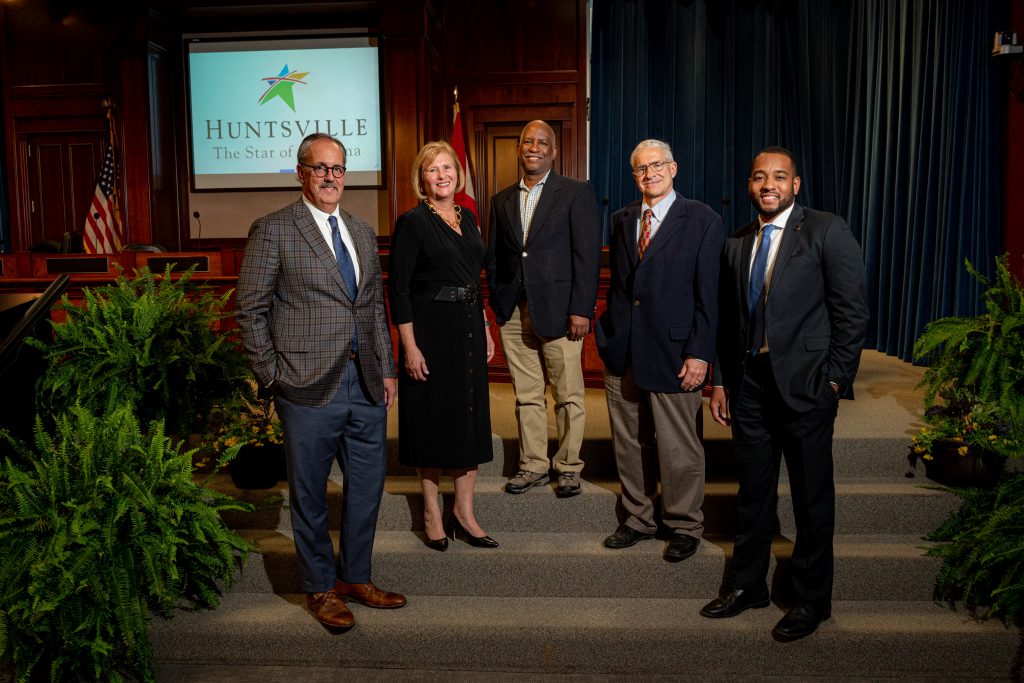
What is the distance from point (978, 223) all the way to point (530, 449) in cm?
356

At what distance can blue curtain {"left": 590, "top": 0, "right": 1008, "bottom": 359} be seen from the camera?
537 centimetres

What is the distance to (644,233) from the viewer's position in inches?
119

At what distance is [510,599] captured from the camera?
3006 millimetres

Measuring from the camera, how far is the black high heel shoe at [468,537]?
310cm

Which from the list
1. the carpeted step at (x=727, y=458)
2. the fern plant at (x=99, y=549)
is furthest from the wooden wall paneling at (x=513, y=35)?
the fern plant at (x=99, y=549)

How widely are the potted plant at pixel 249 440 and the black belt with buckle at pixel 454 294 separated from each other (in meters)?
0.90

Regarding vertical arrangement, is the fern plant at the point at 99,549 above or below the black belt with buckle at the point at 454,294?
below

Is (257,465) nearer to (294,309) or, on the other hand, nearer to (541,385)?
(294,309)

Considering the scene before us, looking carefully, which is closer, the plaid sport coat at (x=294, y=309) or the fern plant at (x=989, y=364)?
the plaid sport coat at (x=294, y=309)

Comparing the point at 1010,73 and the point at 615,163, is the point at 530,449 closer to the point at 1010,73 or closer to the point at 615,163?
the point at 1010,73

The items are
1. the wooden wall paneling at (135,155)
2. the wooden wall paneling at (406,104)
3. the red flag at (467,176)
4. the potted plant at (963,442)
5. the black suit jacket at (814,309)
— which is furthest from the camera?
the wooden wall paneling at (135,155)

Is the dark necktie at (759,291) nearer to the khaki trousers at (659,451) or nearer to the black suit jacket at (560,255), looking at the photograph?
the khaki trousers at (659,451)

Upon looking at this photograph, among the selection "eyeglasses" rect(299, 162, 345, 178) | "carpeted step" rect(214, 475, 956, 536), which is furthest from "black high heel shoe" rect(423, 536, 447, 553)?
"eyeglasses" rect(299, 162, 345, 178)

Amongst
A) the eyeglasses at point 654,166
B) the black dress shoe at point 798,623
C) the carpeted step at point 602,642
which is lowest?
the carpeted step at point 602,642
